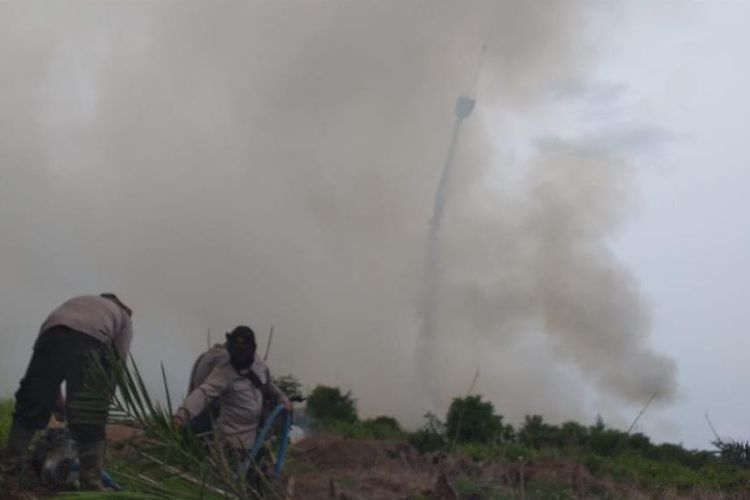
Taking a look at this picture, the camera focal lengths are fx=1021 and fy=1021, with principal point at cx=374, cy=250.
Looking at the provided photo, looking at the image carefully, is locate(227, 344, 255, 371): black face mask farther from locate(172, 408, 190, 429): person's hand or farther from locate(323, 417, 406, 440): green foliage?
locate(323, 417, 406, 440): green foliage

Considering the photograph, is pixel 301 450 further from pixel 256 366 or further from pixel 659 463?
pixel 256 366

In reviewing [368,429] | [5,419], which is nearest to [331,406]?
[368,429]

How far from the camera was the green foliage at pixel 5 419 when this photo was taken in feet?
25.7

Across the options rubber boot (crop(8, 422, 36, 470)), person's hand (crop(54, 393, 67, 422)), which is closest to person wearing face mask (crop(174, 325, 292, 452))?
person's hand (crop(54, 393, 67, 422))

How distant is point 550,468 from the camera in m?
7.32

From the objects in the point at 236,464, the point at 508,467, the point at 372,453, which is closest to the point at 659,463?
the point at 372,453

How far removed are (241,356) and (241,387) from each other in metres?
0.31

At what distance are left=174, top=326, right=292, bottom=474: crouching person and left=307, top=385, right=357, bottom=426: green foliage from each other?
65.5ft

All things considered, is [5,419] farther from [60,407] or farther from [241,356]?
[241,356]

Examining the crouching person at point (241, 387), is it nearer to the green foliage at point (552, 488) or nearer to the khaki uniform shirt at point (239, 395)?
the khaki uniform shirt at point (239, 395)

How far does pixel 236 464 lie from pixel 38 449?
13.7 feet

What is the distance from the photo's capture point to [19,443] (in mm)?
6277

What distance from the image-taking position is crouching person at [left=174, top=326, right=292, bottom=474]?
20.5 ft

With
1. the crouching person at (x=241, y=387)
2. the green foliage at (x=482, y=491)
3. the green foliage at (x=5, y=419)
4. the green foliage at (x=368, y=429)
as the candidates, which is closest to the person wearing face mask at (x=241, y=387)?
the crouching person at (x=241, y=387)
